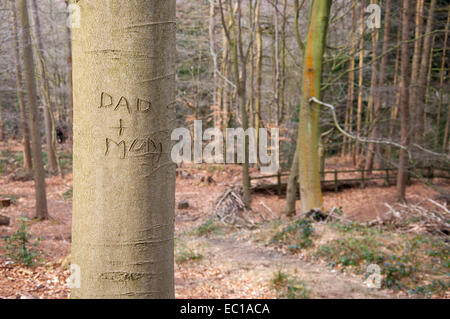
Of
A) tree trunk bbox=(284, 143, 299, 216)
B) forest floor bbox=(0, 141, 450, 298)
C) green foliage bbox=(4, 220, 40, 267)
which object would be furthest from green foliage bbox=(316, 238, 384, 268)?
tree trunk bbox=(284, 143, 299, 216)

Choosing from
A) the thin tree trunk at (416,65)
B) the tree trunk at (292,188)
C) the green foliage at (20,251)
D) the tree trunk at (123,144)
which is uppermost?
the thin tree trunk at (416,65)

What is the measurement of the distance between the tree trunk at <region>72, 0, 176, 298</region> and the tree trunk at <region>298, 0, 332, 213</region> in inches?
320

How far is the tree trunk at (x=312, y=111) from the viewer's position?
30.5 ft

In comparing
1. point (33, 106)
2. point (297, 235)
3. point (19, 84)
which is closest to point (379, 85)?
point (297, 235)

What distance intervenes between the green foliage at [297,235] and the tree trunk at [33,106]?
6611mm

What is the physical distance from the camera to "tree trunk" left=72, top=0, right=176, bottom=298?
4.62 feet

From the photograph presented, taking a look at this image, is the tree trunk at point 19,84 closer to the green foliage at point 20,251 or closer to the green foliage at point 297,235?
the green foliage at point 20,251

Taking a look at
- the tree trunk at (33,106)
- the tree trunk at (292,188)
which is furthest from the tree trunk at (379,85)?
the tree trunk at (33,106)

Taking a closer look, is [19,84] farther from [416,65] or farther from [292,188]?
[416,65]

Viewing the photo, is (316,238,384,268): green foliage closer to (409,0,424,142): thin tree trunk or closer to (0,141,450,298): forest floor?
(0,141,450,298): forest floor

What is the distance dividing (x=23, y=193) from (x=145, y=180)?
14.8m

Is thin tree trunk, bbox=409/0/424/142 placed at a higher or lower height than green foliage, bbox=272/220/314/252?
higher
